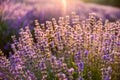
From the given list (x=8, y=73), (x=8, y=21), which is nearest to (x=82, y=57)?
(x=8, y=73)

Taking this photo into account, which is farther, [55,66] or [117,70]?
[117,70]

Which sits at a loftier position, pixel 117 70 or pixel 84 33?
pixel 84 33

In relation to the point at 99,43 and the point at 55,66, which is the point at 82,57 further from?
the point at 55,66

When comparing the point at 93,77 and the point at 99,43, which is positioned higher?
the point at 99,43

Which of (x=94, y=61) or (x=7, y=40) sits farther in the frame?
(x=7, y=40)

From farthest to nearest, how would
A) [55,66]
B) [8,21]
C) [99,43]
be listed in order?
[8,21] → [99,43] → [55,66]

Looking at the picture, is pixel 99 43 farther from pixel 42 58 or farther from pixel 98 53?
pixel 42 58

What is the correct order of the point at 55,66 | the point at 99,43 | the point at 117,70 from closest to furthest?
the point at 55,66 → the point at 117,70 → the point at 99,43

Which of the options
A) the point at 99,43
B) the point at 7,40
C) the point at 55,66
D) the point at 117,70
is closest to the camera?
the point at 55,66

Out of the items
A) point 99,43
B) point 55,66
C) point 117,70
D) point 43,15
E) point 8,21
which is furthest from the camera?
point 43,15

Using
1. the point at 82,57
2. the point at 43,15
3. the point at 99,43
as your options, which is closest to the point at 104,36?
the point at 99,43
